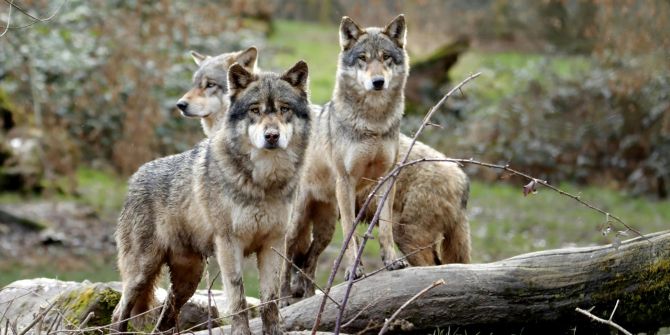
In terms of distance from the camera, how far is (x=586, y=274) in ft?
22.6

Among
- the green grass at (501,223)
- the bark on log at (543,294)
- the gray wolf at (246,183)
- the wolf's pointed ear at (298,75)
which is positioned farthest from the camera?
the green grass at (501,223)

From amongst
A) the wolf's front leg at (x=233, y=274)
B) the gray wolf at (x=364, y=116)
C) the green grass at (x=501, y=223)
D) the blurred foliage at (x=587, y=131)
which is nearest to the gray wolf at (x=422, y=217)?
the gray wolf at (x=364, y=116)

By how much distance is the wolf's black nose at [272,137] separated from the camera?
259 inches

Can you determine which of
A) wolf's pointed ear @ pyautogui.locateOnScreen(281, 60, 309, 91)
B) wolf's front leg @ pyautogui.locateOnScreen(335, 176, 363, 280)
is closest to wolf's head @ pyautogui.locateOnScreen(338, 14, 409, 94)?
wolf's front leg @ pyautogui.locateOnScreen(335, 176, 363, 280)

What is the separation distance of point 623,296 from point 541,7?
2123cm

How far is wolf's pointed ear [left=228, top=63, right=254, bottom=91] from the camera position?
6859mm

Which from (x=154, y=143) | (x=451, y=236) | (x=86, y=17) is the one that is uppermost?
(x=86, y=17)

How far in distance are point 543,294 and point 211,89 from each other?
399cm

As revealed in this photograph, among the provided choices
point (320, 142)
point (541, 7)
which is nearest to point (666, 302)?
point (320, 142)

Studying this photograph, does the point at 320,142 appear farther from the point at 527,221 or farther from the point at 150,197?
the point at 527,221

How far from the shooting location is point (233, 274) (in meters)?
6.77

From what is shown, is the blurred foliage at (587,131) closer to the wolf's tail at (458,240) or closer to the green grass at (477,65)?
the green grass at (477,65)

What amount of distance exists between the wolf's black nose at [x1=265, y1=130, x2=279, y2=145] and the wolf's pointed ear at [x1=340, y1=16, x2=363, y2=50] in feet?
7.10

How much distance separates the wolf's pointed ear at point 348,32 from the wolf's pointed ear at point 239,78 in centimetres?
177
